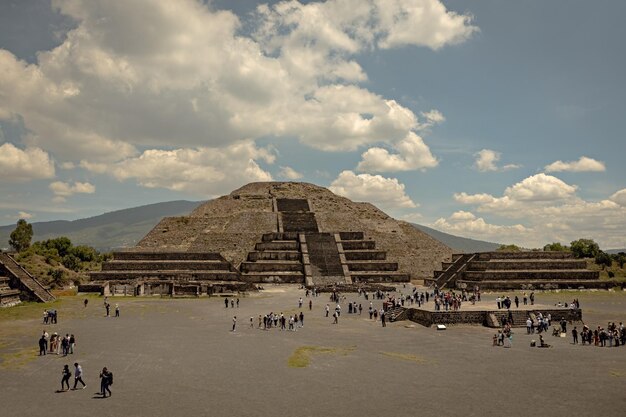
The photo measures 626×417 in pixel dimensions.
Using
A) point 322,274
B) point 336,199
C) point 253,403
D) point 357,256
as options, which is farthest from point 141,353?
point 336,199

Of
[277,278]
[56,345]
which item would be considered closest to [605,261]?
[277,278]

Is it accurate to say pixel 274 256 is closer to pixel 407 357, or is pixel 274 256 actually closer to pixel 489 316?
pixel 489 316

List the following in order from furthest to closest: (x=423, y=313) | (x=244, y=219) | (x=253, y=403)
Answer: (x=244, y=219) < (x=423, y=313) < (x=253, y=403)

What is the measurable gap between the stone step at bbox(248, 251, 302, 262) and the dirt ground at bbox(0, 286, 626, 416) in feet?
94.0

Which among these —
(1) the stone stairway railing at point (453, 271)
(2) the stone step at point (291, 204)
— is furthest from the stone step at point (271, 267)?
(2) the stone step at point (291, 204)

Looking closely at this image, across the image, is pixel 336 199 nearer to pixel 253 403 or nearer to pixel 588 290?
pixel 588 290

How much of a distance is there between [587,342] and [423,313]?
9.94 metres

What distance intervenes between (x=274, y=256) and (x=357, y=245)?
502 inches

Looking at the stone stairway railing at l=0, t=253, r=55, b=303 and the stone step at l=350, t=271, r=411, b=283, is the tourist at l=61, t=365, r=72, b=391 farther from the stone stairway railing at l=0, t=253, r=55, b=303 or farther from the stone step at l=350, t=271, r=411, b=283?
the stone step at l=350, t=271, r=411, b=283

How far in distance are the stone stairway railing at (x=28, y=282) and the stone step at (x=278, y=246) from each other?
27559 mm

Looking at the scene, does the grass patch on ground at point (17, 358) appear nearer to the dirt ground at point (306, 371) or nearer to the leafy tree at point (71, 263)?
the dirt ground at point (306, 371)

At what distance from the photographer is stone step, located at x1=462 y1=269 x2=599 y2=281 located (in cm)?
5375

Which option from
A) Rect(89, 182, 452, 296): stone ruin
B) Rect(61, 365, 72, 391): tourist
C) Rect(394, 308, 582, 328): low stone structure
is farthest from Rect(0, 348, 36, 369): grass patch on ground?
Rect(89, 182, 452, 296): stone ruin

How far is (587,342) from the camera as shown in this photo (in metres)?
25.4
